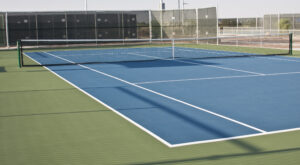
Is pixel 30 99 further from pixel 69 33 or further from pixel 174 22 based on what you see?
pixel 174 22

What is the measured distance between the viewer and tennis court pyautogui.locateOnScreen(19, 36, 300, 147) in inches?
306

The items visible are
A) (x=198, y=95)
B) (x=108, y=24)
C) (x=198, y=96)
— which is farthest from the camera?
(x=108, y=24)

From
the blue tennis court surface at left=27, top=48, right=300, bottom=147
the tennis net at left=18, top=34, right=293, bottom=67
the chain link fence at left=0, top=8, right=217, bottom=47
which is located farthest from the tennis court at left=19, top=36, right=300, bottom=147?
the chain link fence at left=0, top=8, right=217, bottom=47

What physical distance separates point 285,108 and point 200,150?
3.59 m

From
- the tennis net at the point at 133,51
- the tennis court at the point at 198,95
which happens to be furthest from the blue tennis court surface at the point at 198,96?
the tennis net at the point at 133,51

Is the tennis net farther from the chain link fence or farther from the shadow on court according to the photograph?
the shadow on court

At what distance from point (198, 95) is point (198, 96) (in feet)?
0.47

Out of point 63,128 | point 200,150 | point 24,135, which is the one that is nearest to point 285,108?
point 200,150

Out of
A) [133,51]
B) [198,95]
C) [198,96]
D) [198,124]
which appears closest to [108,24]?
[133,51]

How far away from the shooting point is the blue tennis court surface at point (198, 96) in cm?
778

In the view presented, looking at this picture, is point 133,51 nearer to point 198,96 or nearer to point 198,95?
point 198,95

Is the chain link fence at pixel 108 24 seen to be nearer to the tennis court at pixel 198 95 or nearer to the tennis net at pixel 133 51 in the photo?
the tennis net at pixel 133 51

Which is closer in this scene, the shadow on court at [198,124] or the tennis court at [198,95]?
the shadow on court at [198,124]

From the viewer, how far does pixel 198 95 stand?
11156mm
